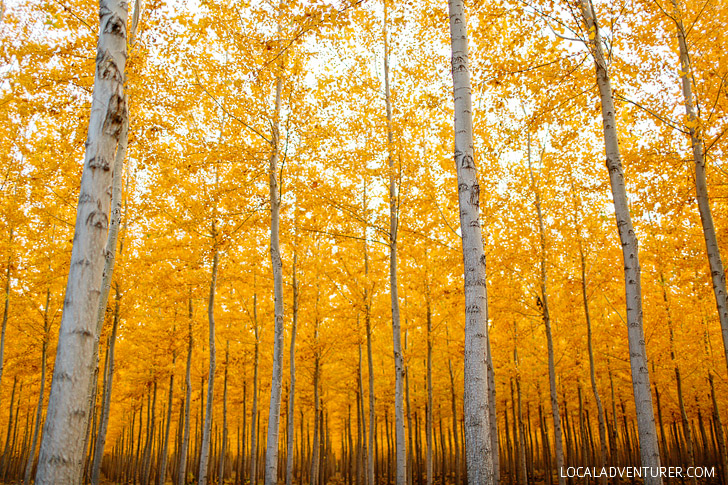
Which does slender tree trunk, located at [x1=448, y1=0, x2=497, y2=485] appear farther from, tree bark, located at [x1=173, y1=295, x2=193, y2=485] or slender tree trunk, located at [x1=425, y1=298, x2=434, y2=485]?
tree bark, located at [x1=173, y1=295, x2=193, y2=485]

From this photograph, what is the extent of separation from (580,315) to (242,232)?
951 cm

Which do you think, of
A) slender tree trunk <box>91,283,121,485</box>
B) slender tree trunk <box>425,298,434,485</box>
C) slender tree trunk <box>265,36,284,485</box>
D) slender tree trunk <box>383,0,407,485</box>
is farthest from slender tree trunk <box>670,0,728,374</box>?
slender tree trunk <box>91,283,121,485</box>

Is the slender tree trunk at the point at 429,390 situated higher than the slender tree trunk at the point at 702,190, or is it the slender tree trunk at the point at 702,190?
the slender tree trunk at the point at 702,190

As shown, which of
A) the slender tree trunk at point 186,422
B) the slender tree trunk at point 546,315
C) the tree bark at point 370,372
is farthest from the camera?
the slender tree trunk at point 186,422

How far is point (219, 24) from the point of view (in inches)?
316

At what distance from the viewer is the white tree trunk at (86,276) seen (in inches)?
111

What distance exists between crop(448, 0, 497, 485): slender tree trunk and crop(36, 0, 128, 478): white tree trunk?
2.76 metres

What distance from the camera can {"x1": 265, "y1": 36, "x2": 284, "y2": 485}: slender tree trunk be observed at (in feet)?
23.8

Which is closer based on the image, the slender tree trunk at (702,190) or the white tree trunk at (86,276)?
the white tree trunk at (86,276)

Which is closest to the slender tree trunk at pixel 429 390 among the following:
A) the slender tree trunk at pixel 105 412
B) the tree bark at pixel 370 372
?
the tree bark at pixel 370 372

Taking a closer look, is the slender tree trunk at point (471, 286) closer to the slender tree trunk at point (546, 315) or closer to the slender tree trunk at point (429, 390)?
the slender tree trunk at point (546, 315)

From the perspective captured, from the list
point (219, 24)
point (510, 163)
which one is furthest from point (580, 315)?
point (219, 24)

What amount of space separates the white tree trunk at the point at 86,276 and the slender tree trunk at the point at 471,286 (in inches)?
109

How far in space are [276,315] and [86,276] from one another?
16.3ft
